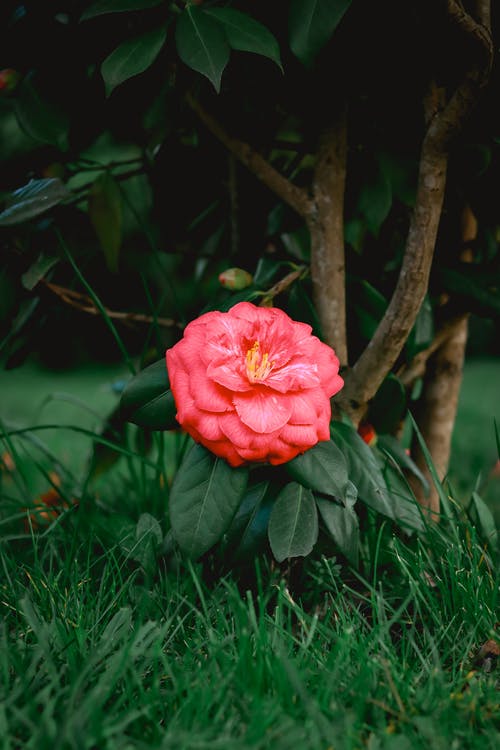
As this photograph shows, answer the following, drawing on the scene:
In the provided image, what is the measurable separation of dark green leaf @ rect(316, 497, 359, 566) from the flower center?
0.18m

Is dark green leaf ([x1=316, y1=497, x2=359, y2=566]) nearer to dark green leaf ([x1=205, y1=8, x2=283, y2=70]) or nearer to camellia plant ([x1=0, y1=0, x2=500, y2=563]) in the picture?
camellia plant ([x1=0, y1=0, x2=500, y2=563])

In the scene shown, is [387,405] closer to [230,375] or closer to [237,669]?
[230,375]

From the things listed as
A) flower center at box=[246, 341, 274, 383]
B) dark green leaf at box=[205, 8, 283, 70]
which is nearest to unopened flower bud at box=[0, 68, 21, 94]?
dark green leaf at box=[205, 8, 283, 70]

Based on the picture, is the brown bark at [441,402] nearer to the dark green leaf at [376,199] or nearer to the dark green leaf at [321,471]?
the dark green leaf at [376,199]

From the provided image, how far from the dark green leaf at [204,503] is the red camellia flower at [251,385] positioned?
0.10ft

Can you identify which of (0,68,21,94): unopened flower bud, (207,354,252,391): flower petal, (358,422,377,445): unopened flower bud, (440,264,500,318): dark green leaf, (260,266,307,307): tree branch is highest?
(0,68,21,94): unopened flower bud

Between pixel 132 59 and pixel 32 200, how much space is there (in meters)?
0.25

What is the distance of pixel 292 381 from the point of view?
752 millimetres

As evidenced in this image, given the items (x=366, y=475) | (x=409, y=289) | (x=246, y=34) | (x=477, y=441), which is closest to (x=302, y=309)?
(x=409, y=289)

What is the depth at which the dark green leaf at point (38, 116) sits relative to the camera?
0.97 metres

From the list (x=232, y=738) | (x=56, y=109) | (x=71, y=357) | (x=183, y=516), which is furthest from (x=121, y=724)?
(x=71, y=357)

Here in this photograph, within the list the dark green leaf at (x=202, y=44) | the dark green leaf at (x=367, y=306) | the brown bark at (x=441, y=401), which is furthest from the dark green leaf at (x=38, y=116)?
the brown bark at (x=441, y=401)

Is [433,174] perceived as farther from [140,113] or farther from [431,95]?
[140,113]

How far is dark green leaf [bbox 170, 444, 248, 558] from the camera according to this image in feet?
2.47
